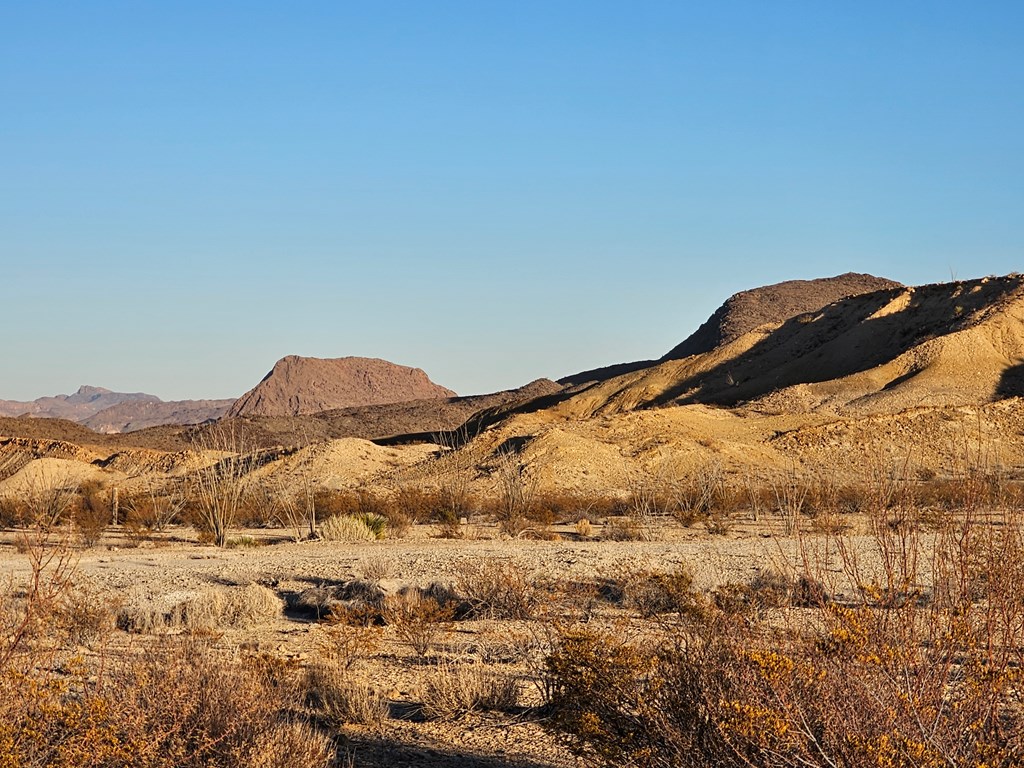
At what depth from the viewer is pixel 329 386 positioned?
16275 centimetres

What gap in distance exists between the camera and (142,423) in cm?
19675

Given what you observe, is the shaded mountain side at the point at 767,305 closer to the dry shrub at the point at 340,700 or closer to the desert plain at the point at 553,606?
the desert plain at the point at 553,606

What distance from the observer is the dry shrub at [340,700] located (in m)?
7.68

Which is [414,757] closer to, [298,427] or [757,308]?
[298,427]

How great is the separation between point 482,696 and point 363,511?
20717 millimetres

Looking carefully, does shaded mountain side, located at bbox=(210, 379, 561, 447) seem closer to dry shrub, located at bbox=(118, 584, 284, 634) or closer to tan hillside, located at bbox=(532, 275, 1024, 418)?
tan hillside, located at bbox=(532, 275, 1024, 418)

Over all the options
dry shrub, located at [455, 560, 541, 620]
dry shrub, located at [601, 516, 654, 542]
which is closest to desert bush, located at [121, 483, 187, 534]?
dry shrub, located at [601, 516, 654, 542]

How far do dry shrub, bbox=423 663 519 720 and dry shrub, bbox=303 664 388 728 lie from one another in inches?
14.1

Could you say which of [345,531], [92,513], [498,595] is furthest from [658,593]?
[92,513]

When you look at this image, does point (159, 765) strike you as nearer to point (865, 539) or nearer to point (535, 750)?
point (535, 750)

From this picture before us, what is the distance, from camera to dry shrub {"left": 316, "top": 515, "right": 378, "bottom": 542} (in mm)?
23531

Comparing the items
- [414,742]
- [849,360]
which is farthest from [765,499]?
[849,360]

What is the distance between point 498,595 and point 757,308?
307ft

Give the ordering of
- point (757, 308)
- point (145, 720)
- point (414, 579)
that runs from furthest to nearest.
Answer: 1. point (757, 308)
2. point (414, 579)
3. point (145, 720)
